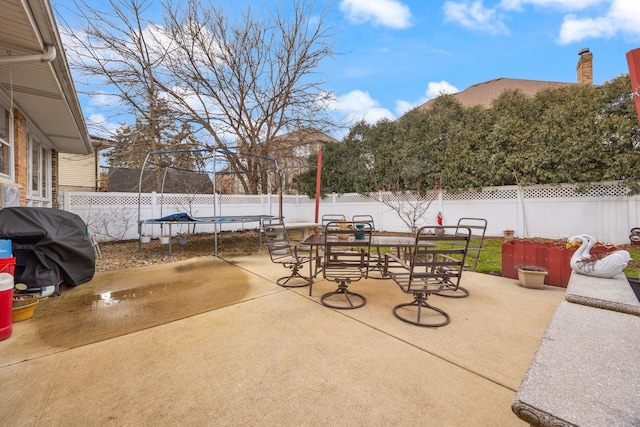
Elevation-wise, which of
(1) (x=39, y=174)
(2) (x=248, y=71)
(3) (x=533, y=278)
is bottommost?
(3) (x=533, y=278)

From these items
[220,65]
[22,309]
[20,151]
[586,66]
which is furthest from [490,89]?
[22,309]

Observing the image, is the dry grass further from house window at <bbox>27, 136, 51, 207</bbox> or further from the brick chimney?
the brick chimney

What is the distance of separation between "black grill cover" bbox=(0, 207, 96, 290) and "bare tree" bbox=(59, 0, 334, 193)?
720 centimetres

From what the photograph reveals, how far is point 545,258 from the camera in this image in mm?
4102

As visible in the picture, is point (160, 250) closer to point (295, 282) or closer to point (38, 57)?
point (295, 282)

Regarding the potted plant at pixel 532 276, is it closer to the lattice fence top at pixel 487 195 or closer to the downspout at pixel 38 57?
the lattice fence top at pixel 487 195

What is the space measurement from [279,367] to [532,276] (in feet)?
12.4

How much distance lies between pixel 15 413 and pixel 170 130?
11.1 m

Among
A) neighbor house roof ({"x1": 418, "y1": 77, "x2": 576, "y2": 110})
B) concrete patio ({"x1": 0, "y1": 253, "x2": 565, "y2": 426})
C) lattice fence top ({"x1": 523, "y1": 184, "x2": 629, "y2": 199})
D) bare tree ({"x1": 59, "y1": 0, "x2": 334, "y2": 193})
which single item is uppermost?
neighbor house roof ({"x1": 418, "y1": 77, "x2": 576, "y2": 110})

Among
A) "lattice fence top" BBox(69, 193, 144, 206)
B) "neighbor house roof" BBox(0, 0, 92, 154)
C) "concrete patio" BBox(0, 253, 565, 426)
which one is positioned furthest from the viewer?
"lattice fence top" BBox(69, 193, 144, 206)

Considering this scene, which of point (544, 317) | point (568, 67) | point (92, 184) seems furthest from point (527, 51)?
point (92, 184)

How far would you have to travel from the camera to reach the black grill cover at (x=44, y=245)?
10.9ft

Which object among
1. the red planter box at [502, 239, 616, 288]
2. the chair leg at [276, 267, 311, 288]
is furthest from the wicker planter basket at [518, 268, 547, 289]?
the chair leg at [276, 267, 311, 288]

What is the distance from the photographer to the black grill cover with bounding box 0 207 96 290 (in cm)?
332
